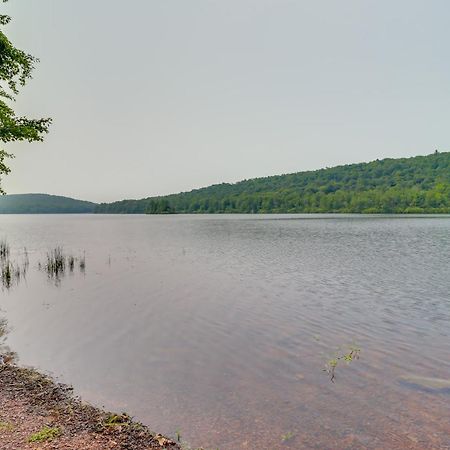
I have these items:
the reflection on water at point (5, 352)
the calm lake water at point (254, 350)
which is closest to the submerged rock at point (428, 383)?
the calm lake water at point (254, 350)

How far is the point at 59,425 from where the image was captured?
→ 7160mm

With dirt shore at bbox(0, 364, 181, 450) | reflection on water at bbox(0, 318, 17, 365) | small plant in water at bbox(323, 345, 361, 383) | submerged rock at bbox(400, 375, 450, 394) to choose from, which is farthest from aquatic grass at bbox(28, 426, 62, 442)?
submerged rock at bbox(400, 375, 450, 394)

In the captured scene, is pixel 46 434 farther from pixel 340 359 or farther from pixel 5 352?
pixel 340 359

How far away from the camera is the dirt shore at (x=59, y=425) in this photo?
6500 millimetres

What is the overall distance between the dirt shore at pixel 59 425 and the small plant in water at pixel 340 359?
207 inches

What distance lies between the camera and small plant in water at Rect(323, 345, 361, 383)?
416 inches

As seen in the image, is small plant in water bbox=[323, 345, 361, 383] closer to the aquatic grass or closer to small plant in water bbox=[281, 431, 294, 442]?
small plant in water bbox=[281, 431, 294, 442]

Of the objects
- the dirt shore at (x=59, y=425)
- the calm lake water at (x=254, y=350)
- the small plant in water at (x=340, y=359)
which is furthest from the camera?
the small plant in water at (x=340, y=359)

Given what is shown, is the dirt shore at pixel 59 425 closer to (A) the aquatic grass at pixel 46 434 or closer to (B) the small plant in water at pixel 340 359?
(A) the aquatic grass at pixel 46 434

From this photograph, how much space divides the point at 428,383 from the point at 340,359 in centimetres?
244

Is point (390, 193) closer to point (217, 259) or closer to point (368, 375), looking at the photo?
point (217, 259)

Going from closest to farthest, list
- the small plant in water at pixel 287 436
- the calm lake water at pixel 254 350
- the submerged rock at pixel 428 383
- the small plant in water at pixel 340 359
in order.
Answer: the small plant in water at pixel 287 436 → the calm lake water at pixel 254 350 → the submerged rock at pixel 428 383 → the small plant in water at pixel 340 359

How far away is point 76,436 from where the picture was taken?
6789 mm

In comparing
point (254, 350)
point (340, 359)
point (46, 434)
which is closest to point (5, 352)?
point (46, 434)
